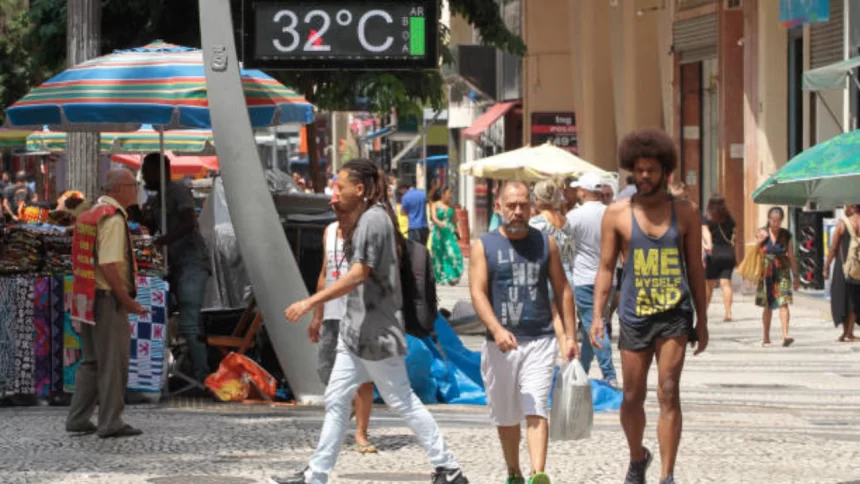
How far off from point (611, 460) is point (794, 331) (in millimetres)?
11466

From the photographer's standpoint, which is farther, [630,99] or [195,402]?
[630,99]

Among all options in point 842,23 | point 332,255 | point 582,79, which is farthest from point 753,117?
point 332,255

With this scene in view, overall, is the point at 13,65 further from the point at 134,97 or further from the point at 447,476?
the point at 447,476

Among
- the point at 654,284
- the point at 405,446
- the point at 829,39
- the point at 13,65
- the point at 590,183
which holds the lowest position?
the point at 405,446

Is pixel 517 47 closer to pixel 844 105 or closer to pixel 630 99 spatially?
pixel 844 105

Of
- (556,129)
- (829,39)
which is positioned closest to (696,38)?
(829,39)

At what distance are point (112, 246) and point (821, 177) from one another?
5.43 m

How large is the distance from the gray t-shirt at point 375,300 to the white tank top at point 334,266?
1236 mm

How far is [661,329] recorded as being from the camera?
8711mm

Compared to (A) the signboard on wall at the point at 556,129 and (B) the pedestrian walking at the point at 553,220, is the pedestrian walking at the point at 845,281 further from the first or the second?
(A) the signboard on wall at the point at 556,129

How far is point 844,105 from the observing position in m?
23.6

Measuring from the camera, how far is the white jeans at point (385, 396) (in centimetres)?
877

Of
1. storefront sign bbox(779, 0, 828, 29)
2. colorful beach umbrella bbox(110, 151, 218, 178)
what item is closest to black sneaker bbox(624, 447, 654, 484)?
storefront sign bbox(779, 0, 828, 29)

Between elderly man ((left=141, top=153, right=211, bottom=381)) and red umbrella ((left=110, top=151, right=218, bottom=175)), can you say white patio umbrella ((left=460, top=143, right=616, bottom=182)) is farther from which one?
elderly man ((left=141, top=153, right=211, bottom=381))
